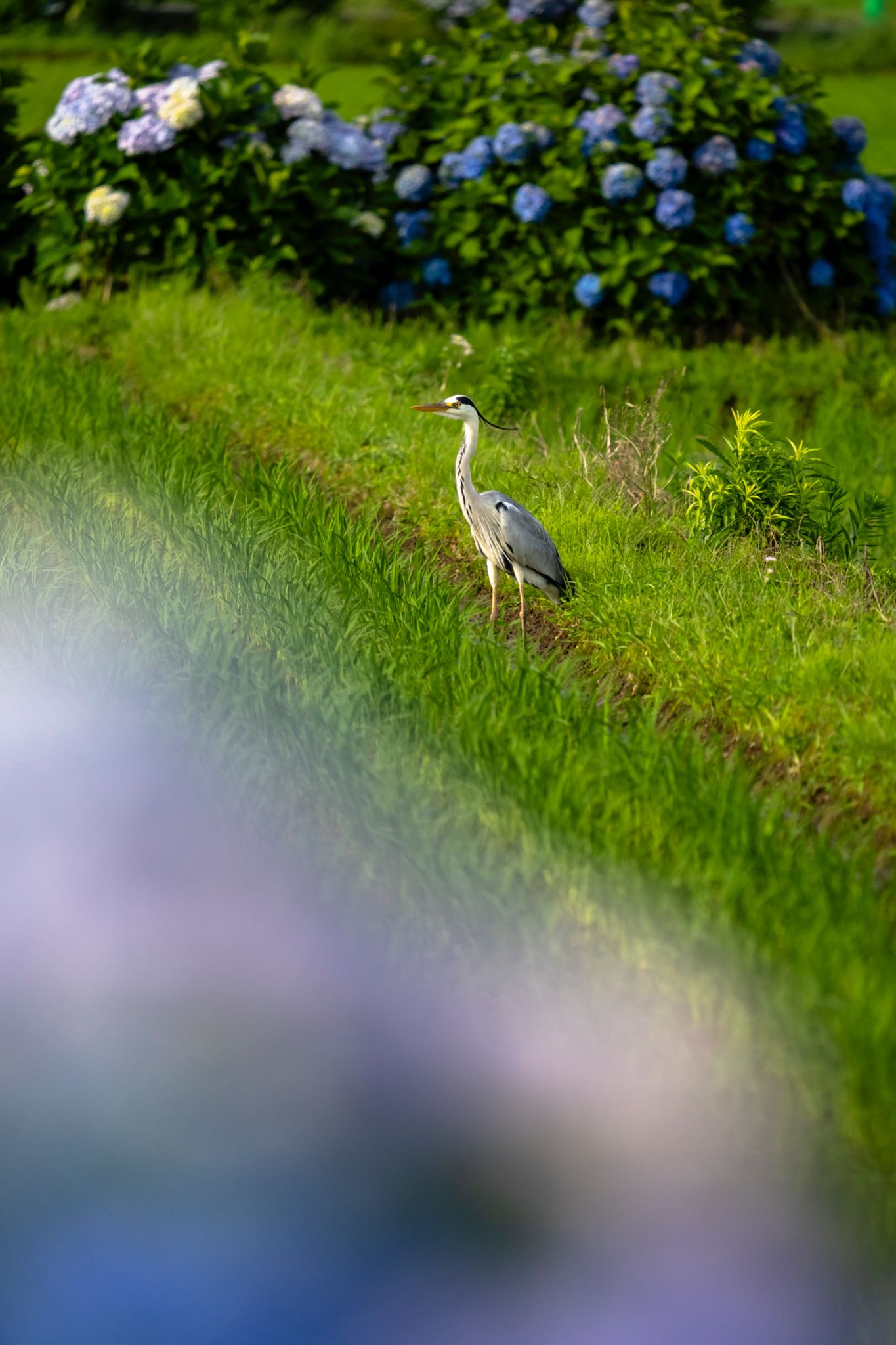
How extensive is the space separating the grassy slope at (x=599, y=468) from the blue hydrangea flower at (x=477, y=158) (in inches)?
30.2

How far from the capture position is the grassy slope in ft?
11.0

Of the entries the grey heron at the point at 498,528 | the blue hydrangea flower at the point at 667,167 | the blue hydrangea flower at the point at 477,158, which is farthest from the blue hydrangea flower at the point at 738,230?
the grey heron at the point at 498,528

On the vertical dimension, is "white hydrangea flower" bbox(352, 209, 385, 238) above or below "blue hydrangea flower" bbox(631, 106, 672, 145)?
below

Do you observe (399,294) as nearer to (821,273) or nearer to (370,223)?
(370,223)

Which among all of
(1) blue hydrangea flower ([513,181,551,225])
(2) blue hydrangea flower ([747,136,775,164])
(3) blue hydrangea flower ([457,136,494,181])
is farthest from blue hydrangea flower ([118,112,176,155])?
(2) blue hydrangea flower ([747,136,775,164])

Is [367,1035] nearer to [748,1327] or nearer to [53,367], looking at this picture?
[748,1327]

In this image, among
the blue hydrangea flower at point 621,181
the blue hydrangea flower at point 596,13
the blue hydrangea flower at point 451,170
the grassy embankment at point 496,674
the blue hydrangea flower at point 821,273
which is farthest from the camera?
the blue hydrangea flower at point 596,13

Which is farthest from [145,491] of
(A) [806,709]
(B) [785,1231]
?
(B) [785,1231]

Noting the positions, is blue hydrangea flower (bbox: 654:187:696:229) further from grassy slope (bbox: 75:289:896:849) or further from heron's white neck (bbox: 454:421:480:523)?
heron's white neck (bbox: 454:421:480:523)

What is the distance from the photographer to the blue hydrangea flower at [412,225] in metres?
7.44

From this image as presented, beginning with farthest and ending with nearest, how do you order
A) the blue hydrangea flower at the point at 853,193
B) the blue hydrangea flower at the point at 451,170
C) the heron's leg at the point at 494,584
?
the blue hydrangea flower at the point at 853,193
the blue hydrangea flower at the point at 451,170
the heron's leg at the point at 494,584

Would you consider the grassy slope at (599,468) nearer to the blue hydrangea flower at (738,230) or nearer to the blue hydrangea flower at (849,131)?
the blue hydrangea flower at (738,230)


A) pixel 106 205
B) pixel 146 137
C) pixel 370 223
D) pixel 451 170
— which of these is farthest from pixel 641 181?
pixel 106 205

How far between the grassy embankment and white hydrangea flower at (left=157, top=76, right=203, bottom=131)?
1876mm
